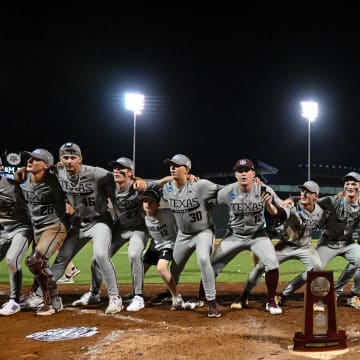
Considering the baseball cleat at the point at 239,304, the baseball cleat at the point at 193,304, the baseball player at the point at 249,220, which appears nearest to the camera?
the baseball player at the point at 249,220

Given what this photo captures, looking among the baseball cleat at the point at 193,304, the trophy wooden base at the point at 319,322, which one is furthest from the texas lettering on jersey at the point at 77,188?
the trophy wooden base at the point at 319,322

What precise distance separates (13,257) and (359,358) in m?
4.51

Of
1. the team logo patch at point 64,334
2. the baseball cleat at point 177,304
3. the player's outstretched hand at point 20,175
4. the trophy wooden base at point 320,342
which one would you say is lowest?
the baseball cleat at point 177,304

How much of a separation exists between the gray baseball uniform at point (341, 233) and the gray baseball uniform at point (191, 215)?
1702mm

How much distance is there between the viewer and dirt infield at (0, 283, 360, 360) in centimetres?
427

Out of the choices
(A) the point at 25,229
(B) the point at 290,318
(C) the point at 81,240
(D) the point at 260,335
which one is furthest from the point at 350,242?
(A) the point at 25,229

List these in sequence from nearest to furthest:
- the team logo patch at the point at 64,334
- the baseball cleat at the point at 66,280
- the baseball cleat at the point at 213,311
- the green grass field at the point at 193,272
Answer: the team logo patch at the point at 64,334 → the baseball cleat at the point at 213,311 → the baseball cleat at the point at 66,280 → the green grass field at the point at 193,272

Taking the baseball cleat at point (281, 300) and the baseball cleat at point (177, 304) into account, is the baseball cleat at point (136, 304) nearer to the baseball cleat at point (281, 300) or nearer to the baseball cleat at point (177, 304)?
the baseball cleat at point (177, 304)

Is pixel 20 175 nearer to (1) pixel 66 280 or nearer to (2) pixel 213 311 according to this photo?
(2) pixel 213 311

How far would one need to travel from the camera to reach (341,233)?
7000mm

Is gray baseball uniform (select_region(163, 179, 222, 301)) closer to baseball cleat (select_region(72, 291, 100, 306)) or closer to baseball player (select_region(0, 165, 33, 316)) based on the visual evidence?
baseball cleat (select_region(72, 291, 100, 306))

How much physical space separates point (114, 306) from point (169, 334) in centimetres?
149

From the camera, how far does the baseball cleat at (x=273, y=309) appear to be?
6170 millimetres

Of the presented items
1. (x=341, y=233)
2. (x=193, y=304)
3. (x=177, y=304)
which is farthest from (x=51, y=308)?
(x=341, y=233)
